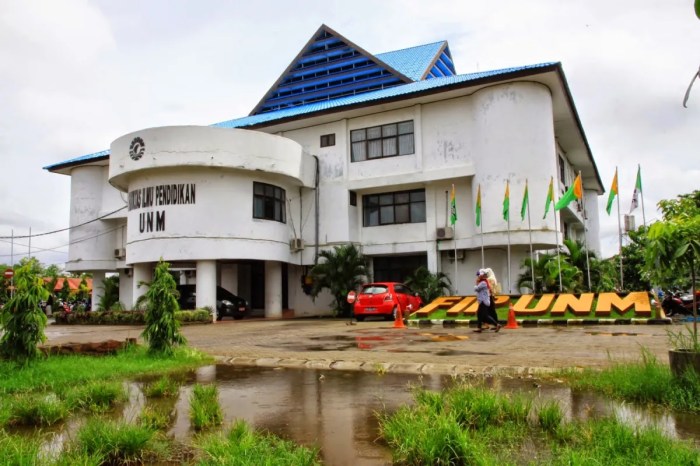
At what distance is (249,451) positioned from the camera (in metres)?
3.90

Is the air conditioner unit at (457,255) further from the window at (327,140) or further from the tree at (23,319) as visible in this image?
the tree at (23,319)

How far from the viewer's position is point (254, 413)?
18.3 ft

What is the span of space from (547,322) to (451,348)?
7.14 meters

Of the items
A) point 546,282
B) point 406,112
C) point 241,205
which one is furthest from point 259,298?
point 546,282

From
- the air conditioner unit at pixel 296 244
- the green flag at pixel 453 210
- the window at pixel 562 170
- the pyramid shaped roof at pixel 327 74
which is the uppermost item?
the pyramid shaped roof at pixel 327 74

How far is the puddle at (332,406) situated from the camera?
4.54 meters

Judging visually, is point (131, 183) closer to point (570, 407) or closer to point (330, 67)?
point (330, 67)

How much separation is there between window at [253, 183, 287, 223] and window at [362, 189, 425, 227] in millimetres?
4068

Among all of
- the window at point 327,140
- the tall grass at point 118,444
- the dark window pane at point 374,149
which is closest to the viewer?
the tall grass at point 118,444

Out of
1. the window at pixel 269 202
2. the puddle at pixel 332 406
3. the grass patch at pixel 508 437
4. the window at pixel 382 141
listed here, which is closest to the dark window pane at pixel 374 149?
the window at pixel 382 141

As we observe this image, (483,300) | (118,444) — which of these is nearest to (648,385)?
(118,444)

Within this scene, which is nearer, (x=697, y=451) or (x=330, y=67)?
(x=697, y=451)

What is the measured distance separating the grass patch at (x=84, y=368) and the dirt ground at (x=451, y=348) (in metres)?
0.99

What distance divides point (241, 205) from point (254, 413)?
19.5 metres
